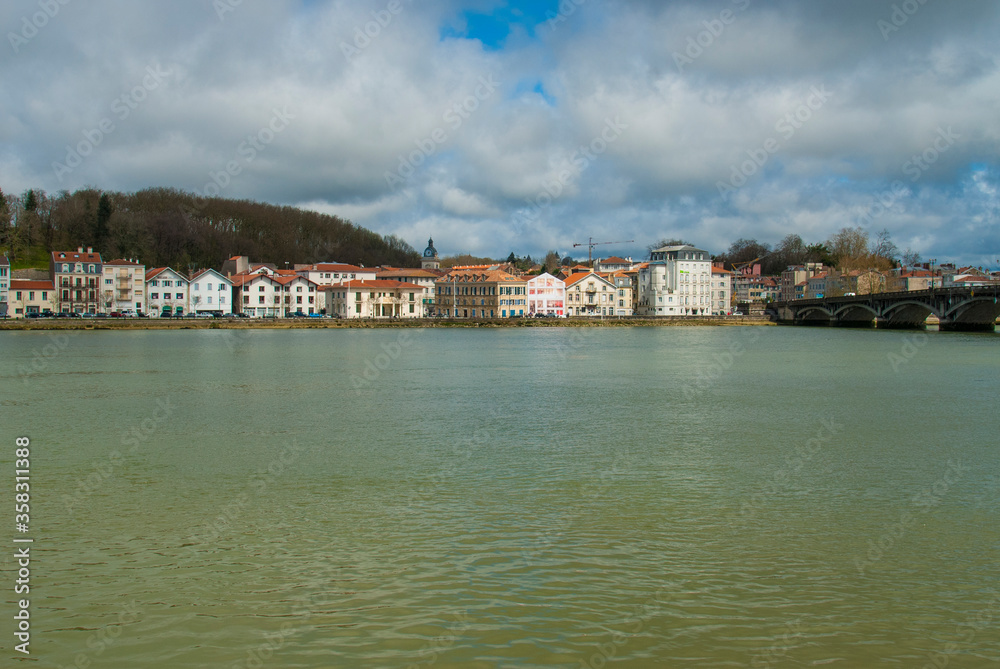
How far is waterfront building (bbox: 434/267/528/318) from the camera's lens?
9831cm

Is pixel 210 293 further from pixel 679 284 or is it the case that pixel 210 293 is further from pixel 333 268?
pixel 679 284

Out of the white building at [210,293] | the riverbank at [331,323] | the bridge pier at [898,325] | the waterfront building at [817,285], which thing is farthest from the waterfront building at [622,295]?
the white building at [210,293]

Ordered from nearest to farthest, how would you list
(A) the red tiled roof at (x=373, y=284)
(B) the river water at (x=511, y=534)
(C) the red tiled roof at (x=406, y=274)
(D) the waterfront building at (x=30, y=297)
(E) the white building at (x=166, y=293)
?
1. (B) the river water at (x=511, y=534)
2. (D) the waterfront building at (x=30, y=297)
3. (E) the white building at (x=166, y=293)
4. (A) the red tiled roof at (x=373, y=284)
5. (C) the red tiled roof at (x=406, y=274)

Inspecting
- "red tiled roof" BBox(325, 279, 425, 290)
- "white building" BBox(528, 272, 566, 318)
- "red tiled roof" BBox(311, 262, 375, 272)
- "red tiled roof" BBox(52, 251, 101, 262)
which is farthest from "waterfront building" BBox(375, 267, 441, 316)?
"red tiled roof" BBox(52, 251, 101, 262)

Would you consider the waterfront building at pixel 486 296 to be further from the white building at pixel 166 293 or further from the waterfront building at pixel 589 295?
the white building at pixel 166 293

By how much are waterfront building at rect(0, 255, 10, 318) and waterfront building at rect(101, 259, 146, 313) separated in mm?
8996

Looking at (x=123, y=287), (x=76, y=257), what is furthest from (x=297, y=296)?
(x=76, y=257)

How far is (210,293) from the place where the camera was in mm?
91312

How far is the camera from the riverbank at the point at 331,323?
71.9 m

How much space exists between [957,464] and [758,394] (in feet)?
36.6

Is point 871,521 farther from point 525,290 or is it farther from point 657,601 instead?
point 525,290

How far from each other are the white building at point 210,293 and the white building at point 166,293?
105cm

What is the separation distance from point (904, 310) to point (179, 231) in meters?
92.8

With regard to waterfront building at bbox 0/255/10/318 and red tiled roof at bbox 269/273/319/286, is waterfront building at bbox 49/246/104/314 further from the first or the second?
red tiled roof at bbox 269/273/319/286
